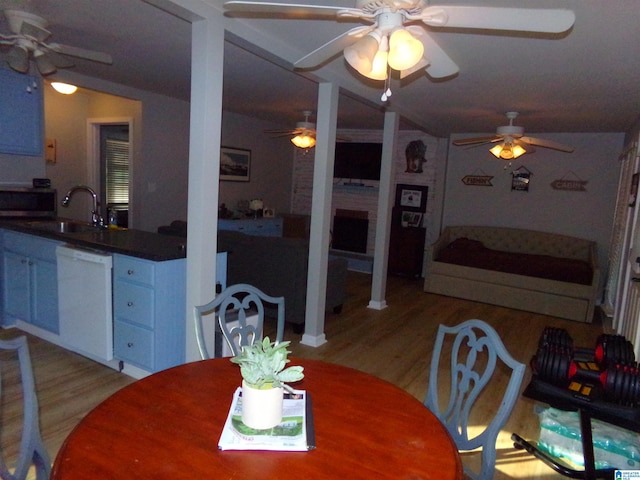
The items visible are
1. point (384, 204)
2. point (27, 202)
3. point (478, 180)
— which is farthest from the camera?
point (478, 180)

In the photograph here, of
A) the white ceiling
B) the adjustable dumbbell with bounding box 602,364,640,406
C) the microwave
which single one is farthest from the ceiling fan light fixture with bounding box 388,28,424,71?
the microwave

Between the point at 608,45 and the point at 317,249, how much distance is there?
2408 millimetres

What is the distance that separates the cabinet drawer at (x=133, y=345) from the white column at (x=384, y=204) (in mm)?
2856

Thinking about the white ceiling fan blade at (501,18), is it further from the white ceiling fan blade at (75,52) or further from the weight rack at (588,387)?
the white ceiling fan blade at (75,52)

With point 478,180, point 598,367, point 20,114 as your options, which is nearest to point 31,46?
point 20,114

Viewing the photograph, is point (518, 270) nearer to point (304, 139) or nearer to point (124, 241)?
point (304, 139)

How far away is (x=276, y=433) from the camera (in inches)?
47.0

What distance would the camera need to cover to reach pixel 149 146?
206 inches

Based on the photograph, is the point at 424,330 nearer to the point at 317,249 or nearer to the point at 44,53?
the point at 317,249

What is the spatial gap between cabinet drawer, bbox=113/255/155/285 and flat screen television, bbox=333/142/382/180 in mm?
4974

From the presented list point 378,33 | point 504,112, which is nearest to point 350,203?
point 504,112

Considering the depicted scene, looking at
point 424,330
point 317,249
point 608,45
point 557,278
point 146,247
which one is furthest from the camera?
point 557,278

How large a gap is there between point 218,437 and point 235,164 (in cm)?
582

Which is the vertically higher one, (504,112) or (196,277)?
(504,112)
